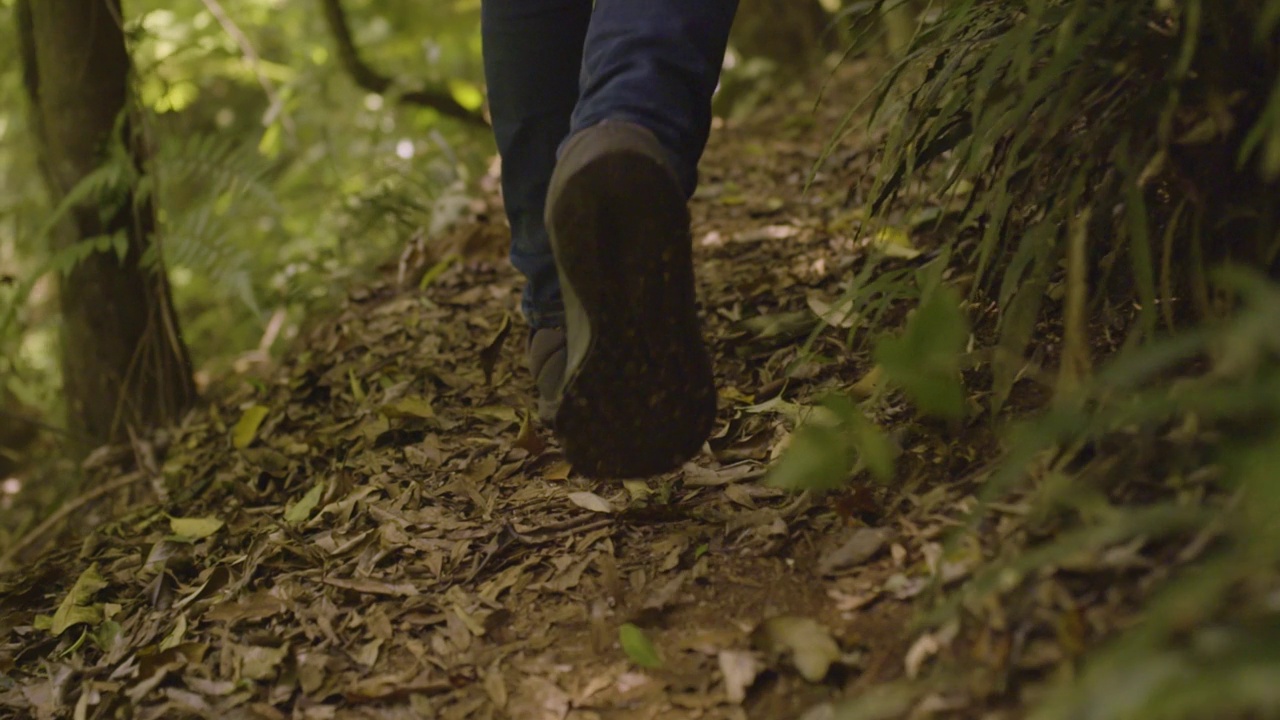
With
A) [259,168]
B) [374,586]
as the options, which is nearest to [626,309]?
[374,586]

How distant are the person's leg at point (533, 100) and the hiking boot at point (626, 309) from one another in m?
0.45

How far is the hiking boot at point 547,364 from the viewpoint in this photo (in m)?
1.72

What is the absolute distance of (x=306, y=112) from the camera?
4871 mm

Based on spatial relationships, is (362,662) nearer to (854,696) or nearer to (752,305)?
(854,696)

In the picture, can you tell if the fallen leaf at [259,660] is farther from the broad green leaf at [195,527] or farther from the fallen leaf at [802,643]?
the fallen leaf at [802,643]

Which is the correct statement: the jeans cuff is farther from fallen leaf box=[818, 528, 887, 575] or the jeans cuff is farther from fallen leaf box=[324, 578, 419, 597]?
fallen leaf box=[818, 528, 887, 575]

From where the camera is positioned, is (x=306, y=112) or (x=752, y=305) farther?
(x=306, y=112)

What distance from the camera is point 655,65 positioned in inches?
51.5

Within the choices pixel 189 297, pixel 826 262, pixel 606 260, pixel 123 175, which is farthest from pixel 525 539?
pixel 189 297

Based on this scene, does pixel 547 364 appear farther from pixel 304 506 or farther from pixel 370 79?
pixel 370 79

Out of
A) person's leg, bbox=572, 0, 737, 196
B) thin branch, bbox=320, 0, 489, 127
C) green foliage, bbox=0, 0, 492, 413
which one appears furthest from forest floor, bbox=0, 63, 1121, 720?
thin branch, bbox=320, 0, 489, 127

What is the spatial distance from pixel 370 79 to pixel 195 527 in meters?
3.20

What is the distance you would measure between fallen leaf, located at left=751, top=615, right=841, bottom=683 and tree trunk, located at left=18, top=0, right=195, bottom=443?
1958mm

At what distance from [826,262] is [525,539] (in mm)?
1046
